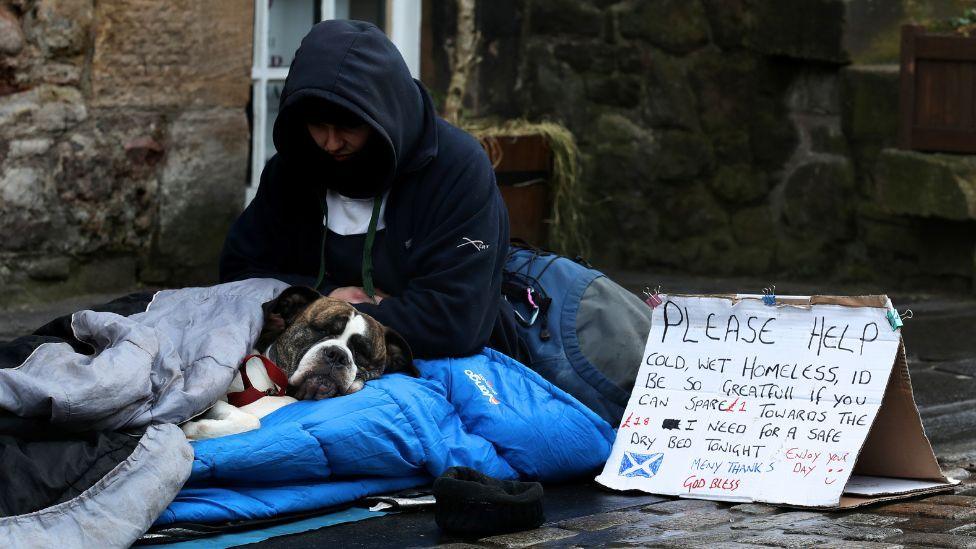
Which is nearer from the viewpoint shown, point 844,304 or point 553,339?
point 844,304

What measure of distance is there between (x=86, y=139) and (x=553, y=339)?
96.3 inches

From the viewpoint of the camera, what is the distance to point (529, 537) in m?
3.70

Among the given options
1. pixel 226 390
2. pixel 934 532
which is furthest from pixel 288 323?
pixel 934 532

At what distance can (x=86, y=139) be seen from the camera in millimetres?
6105

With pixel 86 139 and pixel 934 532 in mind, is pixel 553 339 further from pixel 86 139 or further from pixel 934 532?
pixel 86 139

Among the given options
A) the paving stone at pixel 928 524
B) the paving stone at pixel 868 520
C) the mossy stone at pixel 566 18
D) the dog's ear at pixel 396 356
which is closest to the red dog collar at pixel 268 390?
the dog's ear at pixel 396 356

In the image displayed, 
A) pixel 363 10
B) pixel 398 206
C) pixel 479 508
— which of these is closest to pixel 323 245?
pixel 398 206

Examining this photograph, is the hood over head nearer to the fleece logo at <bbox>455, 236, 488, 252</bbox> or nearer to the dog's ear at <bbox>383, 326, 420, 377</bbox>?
the fleece logo at <bbox>455, 236, 488, 252</bbox>

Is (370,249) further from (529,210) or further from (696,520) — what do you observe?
(529,210)

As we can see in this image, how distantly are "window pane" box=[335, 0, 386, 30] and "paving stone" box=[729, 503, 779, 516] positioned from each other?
13.2 feet

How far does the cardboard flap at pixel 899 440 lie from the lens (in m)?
4.07

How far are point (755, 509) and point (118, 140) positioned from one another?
333cm

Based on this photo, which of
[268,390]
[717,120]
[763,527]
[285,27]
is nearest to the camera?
[763,527]

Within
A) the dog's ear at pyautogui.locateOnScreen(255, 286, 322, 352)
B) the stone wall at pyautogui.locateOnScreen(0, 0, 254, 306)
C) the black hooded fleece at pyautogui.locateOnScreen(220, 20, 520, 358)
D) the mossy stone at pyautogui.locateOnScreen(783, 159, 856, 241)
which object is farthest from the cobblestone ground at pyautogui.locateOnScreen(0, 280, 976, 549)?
the mossy stone at pyautogui.locateOnScreen(783, 159, 856, 241)
